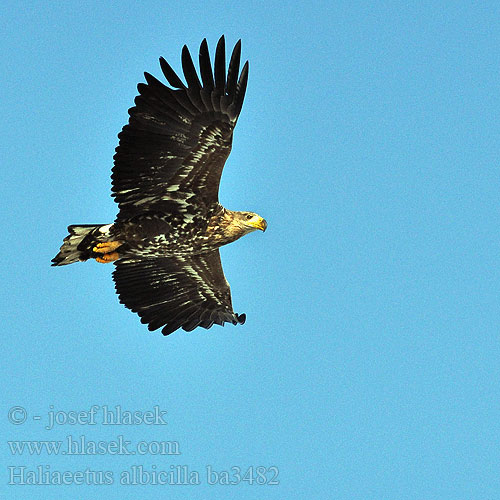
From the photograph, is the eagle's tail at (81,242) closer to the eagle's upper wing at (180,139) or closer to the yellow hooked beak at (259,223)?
the eagle's upper wing at (180,139)

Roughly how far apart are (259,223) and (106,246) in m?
2.50

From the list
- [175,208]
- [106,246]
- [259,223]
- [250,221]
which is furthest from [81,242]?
[259,223]

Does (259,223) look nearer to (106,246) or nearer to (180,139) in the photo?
(180,139)

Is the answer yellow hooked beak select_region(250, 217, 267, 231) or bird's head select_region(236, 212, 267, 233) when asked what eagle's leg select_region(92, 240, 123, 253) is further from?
yellow hooked beak select_region(250, 217, 267, 231)

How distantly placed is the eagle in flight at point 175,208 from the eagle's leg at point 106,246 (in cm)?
2

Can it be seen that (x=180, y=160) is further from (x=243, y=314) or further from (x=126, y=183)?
(x=243, y=314)

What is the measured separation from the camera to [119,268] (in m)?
16.1

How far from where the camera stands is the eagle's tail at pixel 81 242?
1489 cm

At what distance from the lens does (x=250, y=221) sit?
50.0ft

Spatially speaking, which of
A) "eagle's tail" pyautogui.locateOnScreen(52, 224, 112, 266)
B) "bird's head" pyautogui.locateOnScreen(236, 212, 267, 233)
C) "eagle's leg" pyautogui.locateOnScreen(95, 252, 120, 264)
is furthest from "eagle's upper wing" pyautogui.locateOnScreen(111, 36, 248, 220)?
"eagle's leg" pyautogui.locateOnScreen(95, 252, 120, 264)

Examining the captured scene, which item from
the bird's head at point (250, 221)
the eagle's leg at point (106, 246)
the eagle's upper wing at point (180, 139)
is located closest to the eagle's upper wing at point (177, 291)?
the eagle's leg at point (106, 246)

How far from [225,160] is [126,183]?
156 centimetres

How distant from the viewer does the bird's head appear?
15.2 m

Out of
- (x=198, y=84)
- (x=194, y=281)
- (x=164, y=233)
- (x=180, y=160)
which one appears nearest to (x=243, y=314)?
(x=194, y=281)
